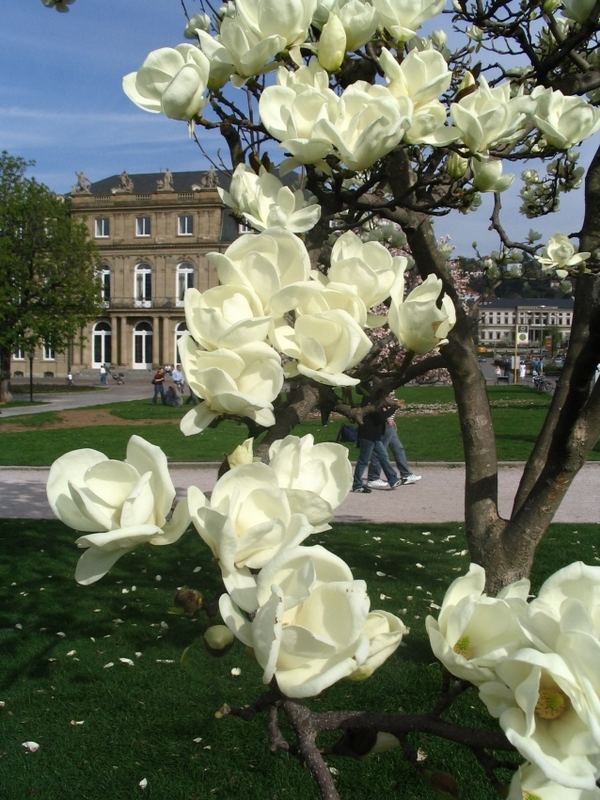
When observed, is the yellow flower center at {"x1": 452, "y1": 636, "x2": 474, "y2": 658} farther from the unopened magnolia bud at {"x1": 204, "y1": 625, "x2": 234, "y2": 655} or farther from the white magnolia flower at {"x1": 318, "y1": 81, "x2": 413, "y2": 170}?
the white magnolia flower at {"x1": 318, "y1": 81, "x2": 413, "y2": 170}

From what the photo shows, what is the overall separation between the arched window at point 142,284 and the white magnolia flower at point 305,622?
59039 mm

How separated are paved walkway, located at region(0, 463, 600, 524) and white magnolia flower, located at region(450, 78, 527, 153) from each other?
7.87 metres

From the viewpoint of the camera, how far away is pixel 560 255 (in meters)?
2.81

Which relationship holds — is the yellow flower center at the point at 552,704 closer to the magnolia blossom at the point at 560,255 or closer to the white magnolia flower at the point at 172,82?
the white magnolia flower at the point at 172,82

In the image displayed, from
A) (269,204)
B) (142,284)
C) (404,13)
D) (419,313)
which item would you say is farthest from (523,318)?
(419,313)

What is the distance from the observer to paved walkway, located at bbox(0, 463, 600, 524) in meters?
9.61

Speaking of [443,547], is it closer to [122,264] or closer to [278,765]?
[278,765]

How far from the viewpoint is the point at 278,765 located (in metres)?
3.58

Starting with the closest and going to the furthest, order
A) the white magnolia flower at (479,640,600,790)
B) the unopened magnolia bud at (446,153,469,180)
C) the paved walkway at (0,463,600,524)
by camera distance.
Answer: the white magnolia flower at (479,640,600,790) → the unopened magnolia bud at (446,153,469,180) → the paved walkway at (0,463,600,524)

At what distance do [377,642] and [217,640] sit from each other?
222 millimetres

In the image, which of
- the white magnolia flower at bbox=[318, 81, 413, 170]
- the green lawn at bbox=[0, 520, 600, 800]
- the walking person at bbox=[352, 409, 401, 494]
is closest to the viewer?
the white magnolia flower at bbox=[318, 81, 413, 170]

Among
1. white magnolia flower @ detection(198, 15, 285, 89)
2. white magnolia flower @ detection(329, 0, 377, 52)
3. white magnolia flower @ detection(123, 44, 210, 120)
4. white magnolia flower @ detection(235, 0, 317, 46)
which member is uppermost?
white magnolia flower @ detection(329, 0, 377, 52)

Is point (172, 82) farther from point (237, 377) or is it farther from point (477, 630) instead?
point (477, 630)

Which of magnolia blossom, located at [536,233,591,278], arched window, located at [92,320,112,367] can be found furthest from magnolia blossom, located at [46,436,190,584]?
arched window, located at [92,320,112,367]
